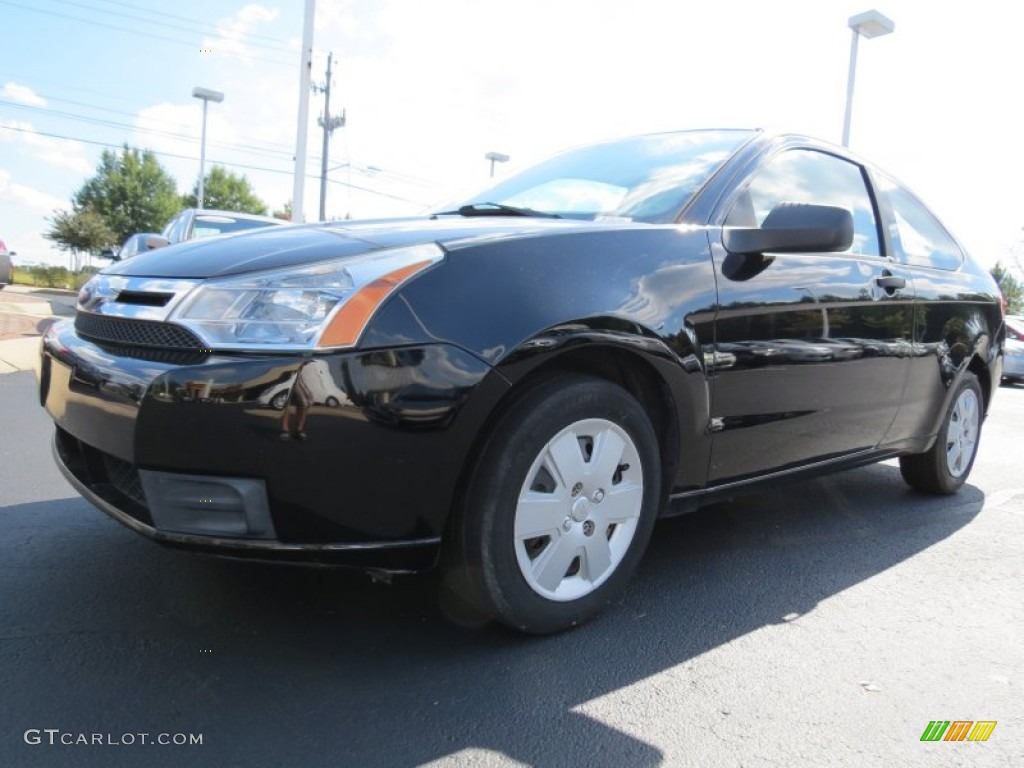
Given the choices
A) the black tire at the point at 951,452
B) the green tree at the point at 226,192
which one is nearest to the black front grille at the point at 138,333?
the black tire at the point at 951,452

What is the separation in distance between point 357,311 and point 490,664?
1016 millimetres

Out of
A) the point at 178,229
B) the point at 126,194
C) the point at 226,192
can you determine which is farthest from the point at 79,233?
the point at 178,229

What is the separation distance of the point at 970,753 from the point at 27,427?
4.77m

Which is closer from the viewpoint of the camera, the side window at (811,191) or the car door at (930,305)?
the side window at (811,191)

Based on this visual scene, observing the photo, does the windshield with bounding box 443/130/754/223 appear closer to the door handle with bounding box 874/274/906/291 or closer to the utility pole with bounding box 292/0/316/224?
the door handle with bounding box 874/274/906/291

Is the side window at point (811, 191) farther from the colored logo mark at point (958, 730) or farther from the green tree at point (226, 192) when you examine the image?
the green tree at point (226, 192)

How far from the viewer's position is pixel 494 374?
2018 mm

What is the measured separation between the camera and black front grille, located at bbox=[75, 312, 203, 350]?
194 cm

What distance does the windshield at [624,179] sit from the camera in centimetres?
281

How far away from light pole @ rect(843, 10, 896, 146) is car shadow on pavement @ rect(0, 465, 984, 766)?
14954mm

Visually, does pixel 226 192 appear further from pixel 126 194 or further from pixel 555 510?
pixel 555 510

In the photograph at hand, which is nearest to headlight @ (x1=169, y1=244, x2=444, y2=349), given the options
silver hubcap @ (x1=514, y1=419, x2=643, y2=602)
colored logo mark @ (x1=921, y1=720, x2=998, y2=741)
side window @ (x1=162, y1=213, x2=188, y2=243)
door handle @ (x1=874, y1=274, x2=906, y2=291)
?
silver hubcap @ (x1=514, y1=419, x2=643, y2=602)

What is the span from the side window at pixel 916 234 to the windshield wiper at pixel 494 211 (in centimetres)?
179

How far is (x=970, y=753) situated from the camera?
1939 millimetres
